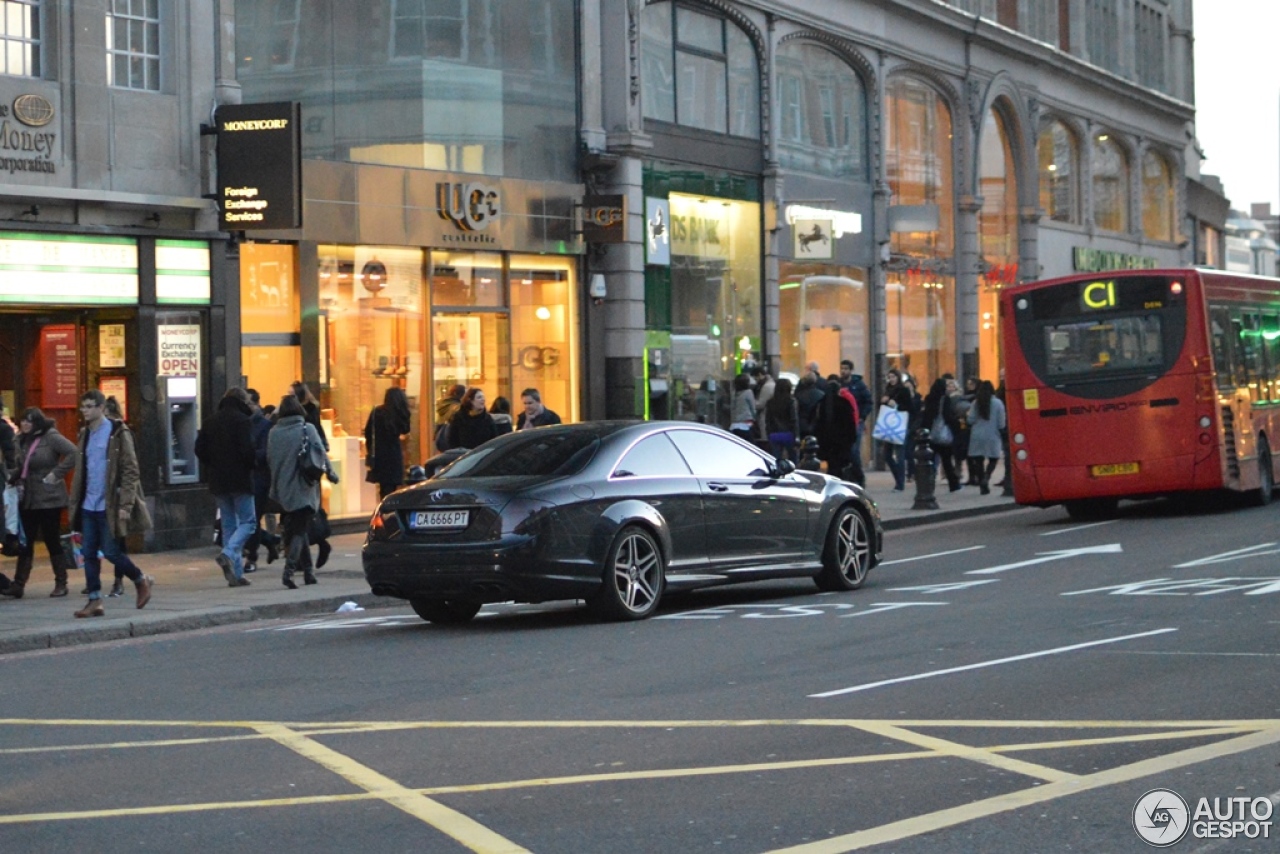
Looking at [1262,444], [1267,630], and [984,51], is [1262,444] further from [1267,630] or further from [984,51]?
[984,51]

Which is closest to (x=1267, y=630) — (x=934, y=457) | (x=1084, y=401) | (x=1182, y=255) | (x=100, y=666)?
(x=100, y=666)

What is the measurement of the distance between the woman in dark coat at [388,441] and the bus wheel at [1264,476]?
1103 cm

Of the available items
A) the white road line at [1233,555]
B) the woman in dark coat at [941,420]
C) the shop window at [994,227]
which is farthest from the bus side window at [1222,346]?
the shop window at [994,227]

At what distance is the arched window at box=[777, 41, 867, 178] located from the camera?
34.9 m

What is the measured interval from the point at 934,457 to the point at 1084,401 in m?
4.38

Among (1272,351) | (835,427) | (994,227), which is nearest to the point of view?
(1272,351)

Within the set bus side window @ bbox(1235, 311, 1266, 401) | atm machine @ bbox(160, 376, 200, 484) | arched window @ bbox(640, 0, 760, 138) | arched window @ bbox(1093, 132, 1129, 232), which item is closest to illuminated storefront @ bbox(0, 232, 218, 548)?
atm machine @ bbox(160, 376, 200, 484)

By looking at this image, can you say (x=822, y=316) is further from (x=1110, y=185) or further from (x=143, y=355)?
(x=1110, y=185)

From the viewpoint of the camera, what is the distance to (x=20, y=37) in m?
20.9

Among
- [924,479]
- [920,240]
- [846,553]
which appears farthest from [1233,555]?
[920,240]

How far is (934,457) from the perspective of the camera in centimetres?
2786

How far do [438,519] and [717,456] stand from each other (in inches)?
101

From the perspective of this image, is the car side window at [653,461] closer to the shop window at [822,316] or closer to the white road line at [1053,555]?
the white road line at [1053,555]

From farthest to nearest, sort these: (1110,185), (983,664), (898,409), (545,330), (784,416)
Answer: (1110,185), (898,409), (545,330), (784,416), (983,664)
